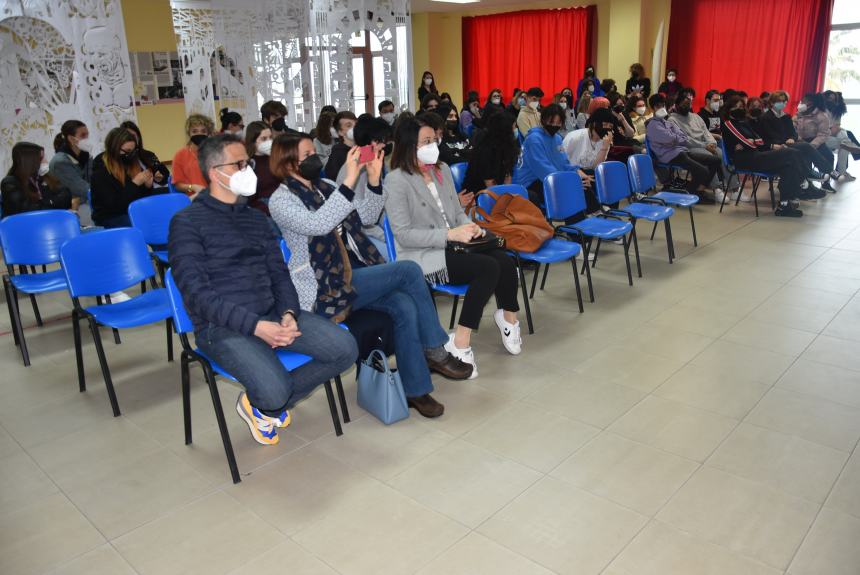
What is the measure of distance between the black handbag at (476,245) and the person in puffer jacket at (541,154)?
5.76ft

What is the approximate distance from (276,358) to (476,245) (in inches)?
54.8

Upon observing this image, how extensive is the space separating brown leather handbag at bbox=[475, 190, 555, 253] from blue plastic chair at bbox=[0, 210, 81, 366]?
2564 millimetres

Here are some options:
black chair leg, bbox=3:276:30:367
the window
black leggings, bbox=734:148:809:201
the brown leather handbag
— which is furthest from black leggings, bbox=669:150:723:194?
black chair leg, bbox=3:276:30:367

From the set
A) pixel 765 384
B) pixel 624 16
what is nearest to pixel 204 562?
pixel 765 384

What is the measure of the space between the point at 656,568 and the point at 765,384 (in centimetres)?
169

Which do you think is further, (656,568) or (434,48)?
(434,48)

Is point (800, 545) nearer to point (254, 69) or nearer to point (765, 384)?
point (765, 384)

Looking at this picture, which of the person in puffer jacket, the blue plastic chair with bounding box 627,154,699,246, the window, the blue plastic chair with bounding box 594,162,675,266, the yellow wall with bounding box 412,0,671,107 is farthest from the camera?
the yellow wall with bounding box 412,0,671,107

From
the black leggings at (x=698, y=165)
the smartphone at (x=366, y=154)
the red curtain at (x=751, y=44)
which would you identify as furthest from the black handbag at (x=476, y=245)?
the red curtain at (x=751, y=44)

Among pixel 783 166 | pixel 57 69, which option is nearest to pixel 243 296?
pixel 57 69

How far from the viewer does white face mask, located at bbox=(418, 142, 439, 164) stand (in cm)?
366

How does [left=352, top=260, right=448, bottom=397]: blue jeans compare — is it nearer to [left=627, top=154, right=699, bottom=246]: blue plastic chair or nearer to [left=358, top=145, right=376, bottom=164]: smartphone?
[left=358, top=145, right=376, bottom=164]: smartphone

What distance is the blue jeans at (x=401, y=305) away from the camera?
322cm

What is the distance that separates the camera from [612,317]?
4.51 metres
